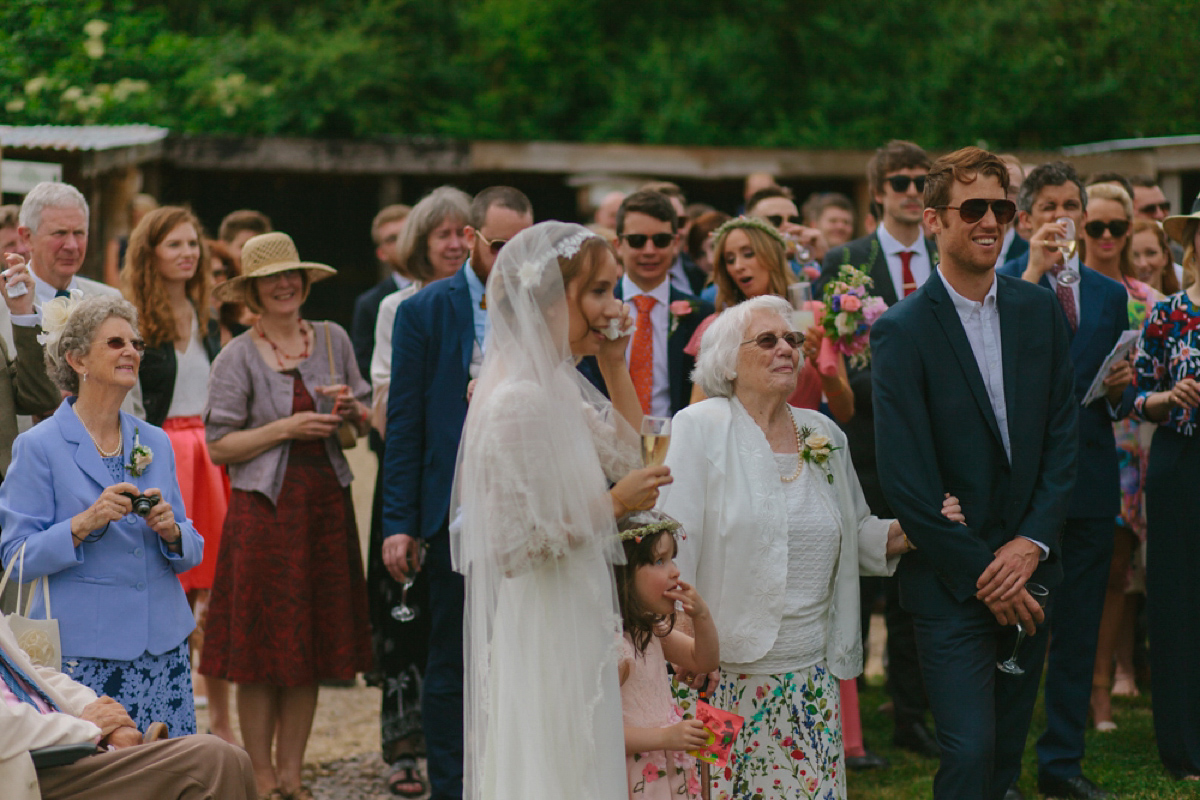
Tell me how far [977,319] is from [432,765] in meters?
2.74

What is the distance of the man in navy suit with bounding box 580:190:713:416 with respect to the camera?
6.17 meters

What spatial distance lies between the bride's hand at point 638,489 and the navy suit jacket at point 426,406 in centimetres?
174

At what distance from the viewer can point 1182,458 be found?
18.8ft

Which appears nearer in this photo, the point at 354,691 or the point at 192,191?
the point at 354,691

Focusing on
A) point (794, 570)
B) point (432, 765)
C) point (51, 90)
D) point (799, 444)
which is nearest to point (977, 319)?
point (799, 444)

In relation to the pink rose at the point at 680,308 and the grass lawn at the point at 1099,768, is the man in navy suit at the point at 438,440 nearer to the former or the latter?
the pink rose at the point at 680,308

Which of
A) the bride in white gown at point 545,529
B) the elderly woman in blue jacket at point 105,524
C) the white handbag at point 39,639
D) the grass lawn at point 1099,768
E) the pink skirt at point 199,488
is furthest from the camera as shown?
the pink skirt at point 199,488

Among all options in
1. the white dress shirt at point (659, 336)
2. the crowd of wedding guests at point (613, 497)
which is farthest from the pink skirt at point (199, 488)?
the white dress shirt at point (659, 336)

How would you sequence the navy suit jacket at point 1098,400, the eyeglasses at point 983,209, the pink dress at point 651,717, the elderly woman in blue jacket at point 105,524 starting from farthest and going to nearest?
A: the navy suit jacket at point 1098,400 < the elderly woman in blue jacket at point 105,524 < the eyeglasses at point 983,209 < the pink dress at point 651,717

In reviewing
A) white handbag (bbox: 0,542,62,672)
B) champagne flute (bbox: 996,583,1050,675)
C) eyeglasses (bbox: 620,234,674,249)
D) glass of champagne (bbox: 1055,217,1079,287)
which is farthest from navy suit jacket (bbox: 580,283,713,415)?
white handbag (bbox: 0,542,62,672)

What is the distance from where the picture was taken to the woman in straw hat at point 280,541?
5.92 metres

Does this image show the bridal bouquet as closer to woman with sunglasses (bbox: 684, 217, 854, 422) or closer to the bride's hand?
woman with sunglasses (bbox: 684, 217, 854, 422)

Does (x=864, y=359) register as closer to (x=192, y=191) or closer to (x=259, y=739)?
(x=259, y=739)

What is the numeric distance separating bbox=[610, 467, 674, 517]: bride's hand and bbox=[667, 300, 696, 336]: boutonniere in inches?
94.0
